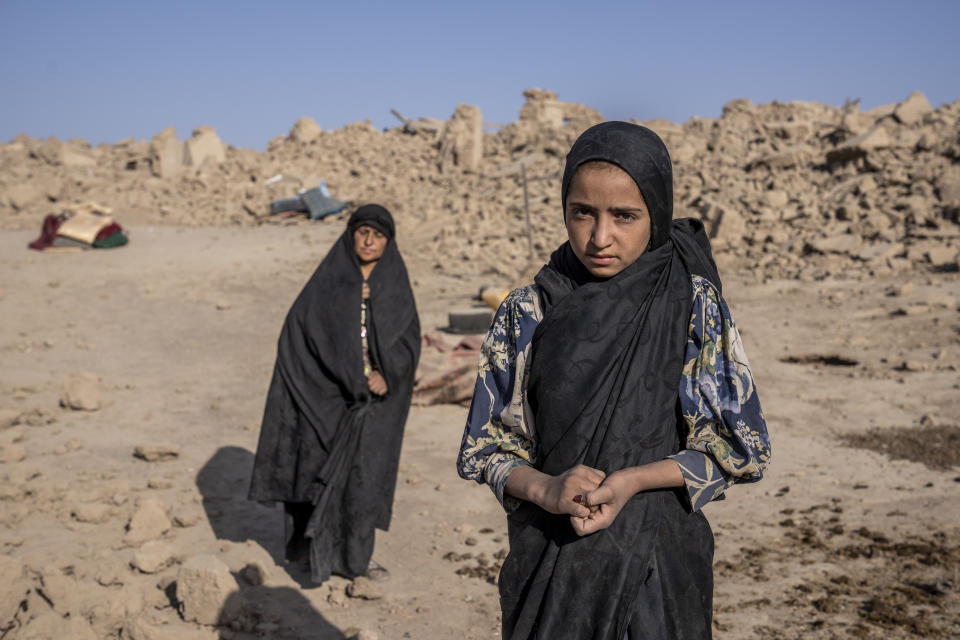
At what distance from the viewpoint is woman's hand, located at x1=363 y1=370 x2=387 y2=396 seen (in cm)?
416

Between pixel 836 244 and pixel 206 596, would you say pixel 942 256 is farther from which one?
pixel 206 596

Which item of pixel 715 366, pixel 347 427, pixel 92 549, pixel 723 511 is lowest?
pixel 92 549

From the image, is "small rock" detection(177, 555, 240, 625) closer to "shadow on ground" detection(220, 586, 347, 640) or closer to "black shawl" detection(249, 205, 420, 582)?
"shadow on ground" detection(220, 586, 347, 640)

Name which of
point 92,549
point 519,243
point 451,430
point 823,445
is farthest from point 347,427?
point 519,243

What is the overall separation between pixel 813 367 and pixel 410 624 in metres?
6.18

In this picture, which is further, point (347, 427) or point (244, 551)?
point (244, 551)

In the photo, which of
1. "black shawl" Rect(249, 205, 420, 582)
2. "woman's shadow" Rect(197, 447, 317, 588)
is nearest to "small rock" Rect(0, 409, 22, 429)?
"woman's shadow" Rect(197, 447, 317, 588)

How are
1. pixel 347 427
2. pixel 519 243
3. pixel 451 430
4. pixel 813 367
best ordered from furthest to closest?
1. pixel 519 243
2. pixel 813 367
3. pixel 451 430
4. pixel 347 427

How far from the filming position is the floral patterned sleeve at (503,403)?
1519 millimetres

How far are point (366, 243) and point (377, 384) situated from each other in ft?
2.40

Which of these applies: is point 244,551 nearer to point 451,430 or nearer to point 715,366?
point 451,430

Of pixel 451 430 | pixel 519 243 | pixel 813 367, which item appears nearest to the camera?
pixel 451 430

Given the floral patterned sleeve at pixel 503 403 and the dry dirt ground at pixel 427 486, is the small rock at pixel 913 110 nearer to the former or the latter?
the dry dirt ground at pixel 427 486

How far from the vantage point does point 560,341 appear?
1440mm
